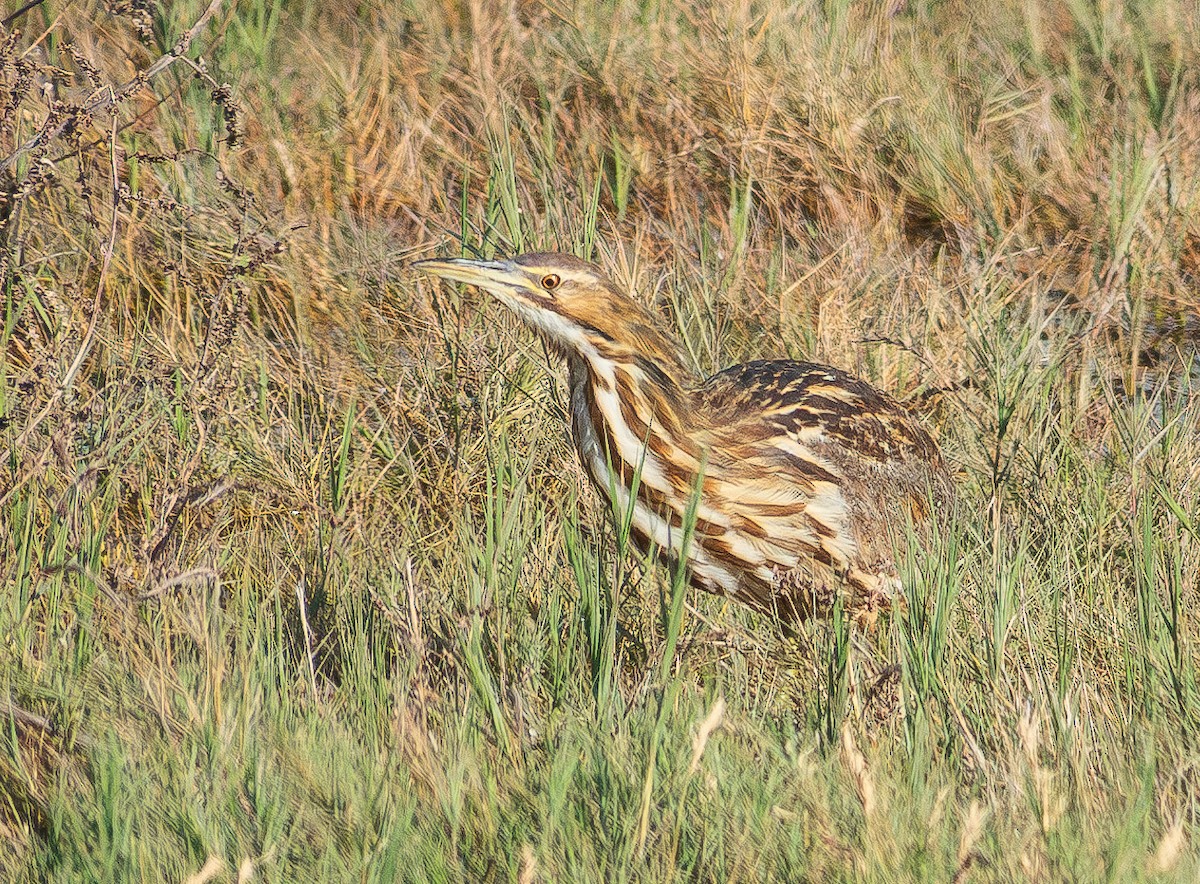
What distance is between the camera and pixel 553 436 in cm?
445

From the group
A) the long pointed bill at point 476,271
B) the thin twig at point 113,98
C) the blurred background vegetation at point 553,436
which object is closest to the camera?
the blurred background vegetation at point 553,436

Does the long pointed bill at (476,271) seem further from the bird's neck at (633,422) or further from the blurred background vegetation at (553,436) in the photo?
the blurred background vegetation at (553,436)

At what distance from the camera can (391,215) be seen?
5383 millimetres

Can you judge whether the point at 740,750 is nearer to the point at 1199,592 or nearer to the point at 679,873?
the point at 679,873

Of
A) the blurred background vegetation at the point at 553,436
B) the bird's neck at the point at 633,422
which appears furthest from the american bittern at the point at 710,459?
the blurred background vegetation at the point at 553,436

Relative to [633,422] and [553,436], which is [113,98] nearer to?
[633,422]

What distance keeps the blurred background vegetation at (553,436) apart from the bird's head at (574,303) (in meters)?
0.36

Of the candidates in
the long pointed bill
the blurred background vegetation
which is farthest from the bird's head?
the blurred background vegetation

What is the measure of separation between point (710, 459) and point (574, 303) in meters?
0.44

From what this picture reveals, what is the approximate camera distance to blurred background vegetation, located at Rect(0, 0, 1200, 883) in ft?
8.29

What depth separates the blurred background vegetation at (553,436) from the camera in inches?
99.5

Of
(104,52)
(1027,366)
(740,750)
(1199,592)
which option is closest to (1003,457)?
(1027,366)

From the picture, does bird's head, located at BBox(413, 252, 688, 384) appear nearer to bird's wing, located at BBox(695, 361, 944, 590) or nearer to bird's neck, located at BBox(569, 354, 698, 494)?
bird's neck, located at BBox(569, 354, 698, 494)

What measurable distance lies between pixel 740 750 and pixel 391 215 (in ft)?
9.85
